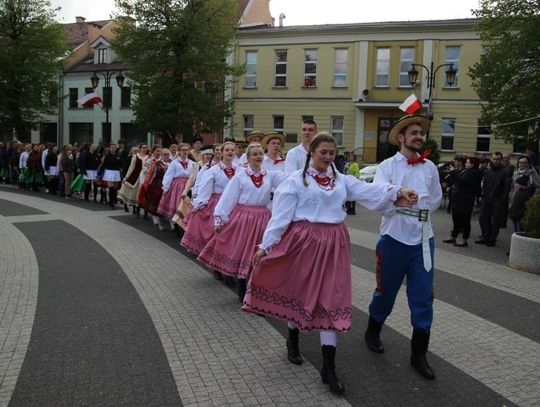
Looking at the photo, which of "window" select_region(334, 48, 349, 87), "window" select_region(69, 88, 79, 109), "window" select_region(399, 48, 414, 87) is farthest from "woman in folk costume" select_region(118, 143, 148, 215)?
"window" select_region(69, 88, 79, 109)

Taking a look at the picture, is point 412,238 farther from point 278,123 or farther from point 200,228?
point 278,123

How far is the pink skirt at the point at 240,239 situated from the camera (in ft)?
21.4

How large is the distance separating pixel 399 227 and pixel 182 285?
12.0 ft

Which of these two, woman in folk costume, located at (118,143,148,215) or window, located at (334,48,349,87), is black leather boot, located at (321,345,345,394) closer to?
woman in folk costume, located at (118,143,148,215)

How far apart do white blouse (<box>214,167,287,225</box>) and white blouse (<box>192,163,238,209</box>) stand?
1.23 meters

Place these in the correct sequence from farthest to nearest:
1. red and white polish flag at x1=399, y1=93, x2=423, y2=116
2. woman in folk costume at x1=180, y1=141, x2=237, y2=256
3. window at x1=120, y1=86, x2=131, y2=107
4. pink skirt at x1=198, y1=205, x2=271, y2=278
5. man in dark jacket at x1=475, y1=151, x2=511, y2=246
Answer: window at x1=120, y1=86, x2=131, y2=107 < man in dark jacket at x1=475, y1=151, x2=511, y2=246 < woman in folk costume at x1=180, y1=141, x2=237, y2=256 < pink skirt at x1=198, y1=205, x2=271, y2=278 < red and white polish flag at x1=399, y1=93, x2=423, y2=116

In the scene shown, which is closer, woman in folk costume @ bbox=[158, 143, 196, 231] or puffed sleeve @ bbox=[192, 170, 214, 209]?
puffed sleeve @ bbox=[192, 170, 214, 209]

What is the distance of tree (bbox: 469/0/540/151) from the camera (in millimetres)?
18031

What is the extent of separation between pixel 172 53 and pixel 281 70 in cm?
1038

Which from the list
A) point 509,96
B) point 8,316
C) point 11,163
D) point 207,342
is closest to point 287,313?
point 207,342

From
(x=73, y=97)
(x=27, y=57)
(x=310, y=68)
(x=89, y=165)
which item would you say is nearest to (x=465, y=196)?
(x=89, y=165)

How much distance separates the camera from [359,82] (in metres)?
34.6

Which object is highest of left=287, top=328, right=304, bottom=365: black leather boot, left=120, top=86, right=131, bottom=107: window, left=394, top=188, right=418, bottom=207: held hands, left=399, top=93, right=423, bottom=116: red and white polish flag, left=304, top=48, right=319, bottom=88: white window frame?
left=304, top=48, right=319, bottom=88: white window frame

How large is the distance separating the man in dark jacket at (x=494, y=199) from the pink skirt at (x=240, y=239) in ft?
23.1
